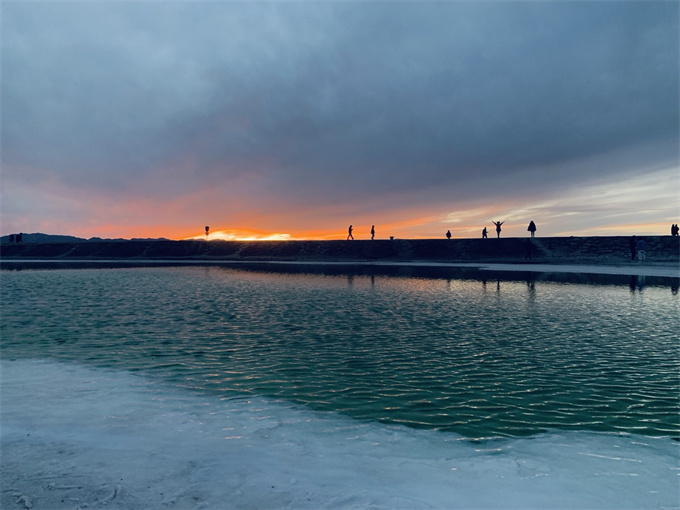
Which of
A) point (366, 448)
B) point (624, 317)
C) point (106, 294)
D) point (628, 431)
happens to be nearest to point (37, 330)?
point (106, 294)

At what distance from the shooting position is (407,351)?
42.4 ft

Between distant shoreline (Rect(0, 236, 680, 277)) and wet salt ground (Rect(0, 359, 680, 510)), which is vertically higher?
distant shoreline (Rect(0, 236, 680, 277))

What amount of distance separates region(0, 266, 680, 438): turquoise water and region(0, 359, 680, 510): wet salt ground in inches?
28.0

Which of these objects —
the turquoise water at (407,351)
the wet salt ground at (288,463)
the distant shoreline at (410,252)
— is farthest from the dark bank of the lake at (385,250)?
the wet salt ground at (288,463)

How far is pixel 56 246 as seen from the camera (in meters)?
108

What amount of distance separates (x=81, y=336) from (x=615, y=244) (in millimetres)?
79355

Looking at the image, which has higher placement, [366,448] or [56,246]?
[56,246]

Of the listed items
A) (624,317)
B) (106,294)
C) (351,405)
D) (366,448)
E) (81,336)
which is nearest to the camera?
(366,448)

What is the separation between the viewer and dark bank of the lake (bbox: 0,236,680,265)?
66.1 m

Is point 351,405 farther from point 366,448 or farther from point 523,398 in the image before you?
point 523,398

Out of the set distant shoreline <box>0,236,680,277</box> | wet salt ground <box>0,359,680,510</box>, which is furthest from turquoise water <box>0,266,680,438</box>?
distant shoreline <box>0,236,680,277</box>

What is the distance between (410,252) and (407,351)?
7112 cm

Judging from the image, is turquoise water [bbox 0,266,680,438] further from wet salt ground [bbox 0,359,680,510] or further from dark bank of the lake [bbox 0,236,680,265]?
dark bank of the lake [bbox 0,236,680,265]

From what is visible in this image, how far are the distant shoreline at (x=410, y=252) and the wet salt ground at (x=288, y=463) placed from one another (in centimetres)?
4615
